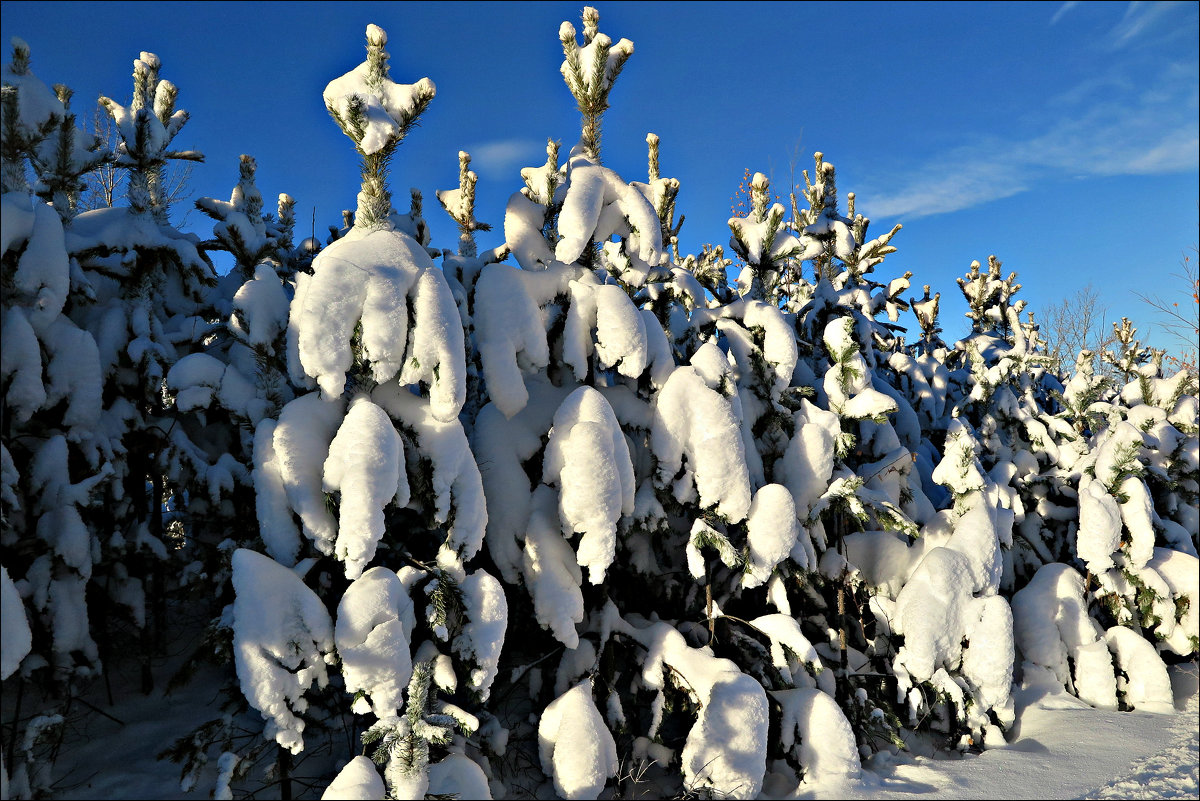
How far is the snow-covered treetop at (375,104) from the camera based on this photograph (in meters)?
4.00

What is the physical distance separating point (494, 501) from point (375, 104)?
2.56 m

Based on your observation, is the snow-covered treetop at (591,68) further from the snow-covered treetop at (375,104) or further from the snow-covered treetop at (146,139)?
the snow-covered treetop at (146,139)

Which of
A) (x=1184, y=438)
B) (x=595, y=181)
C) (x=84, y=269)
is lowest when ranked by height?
(x=1184, y=438)

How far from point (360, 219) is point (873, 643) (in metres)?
5.34

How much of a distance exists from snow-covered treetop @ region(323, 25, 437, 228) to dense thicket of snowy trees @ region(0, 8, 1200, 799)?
0.02 meters

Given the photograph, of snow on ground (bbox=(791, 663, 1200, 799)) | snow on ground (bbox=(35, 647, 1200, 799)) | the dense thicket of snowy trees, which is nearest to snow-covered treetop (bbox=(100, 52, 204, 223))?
the dense thicket of snowy trees

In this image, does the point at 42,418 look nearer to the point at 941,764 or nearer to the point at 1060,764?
the point at 941,764

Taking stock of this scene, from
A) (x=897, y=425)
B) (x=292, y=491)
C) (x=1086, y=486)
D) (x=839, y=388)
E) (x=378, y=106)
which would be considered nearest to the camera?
(x=292, y=491)

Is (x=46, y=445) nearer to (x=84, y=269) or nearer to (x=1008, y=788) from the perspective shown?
(x=84, y=269)

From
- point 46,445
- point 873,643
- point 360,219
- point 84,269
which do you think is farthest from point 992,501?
point 84,269

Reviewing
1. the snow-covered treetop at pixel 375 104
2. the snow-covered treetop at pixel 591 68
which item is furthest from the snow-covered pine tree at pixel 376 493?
the snow-covered treetop at pixel 591 68

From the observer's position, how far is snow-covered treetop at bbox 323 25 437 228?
4.00 meters

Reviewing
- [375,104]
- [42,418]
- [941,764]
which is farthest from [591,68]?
[941,764]

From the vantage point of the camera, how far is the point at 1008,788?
182 inches
